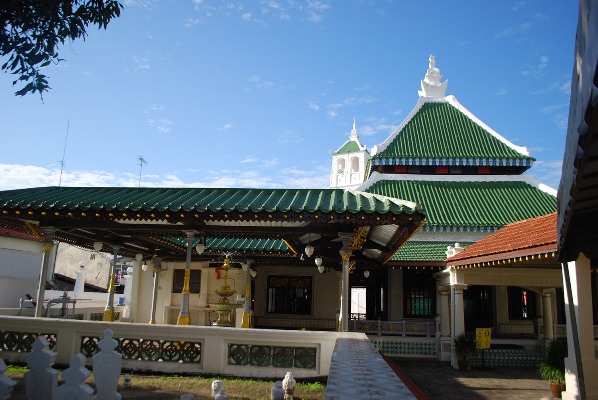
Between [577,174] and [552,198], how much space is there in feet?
78.4

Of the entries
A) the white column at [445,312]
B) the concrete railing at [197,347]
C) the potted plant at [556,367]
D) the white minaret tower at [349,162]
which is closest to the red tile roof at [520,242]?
the white column at [445,312]

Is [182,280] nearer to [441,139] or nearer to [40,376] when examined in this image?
[40,376]

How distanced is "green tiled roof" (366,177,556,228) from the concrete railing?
14.3 m

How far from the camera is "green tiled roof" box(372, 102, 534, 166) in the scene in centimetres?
2614

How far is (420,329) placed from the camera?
19.5 meters

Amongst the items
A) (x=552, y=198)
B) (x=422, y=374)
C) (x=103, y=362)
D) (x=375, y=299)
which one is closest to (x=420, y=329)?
(x=375, y=299)

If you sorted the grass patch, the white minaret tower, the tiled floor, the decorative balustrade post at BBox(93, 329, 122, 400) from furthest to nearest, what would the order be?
the white minaret tower, the grass patch, the decorative balustrade post at BBox(93, 329, 122, 400), the tiled floor

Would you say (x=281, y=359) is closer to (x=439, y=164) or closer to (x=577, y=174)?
(x=577, y=174)

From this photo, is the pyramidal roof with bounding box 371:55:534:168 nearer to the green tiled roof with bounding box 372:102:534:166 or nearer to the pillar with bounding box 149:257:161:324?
the green tiled roof with bounding box 372:102:534:166

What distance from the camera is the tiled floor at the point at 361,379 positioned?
3908 millimetres

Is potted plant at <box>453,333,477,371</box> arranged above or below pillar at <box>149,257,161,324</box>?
below

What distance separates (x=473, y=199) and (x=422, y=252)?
21.3 ft

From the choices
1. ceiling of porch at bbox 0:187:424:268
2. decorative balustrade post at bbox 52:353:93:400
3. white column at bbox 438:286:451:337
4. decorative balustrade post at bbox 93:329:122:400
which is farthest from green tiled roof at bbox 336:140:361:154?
→ decorative balustrade post at bbox 52:353:93:400

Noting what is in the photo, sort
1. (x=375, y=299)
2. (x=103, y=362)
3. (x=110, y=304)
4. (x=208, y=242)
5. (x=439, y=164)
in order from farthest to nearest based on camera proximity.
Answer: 1. (x=439, y=164)
2. (x=375, y=299)
3. (x=208, y=242)
4. (x=110, y=304)
5. (x=103, y=362)
